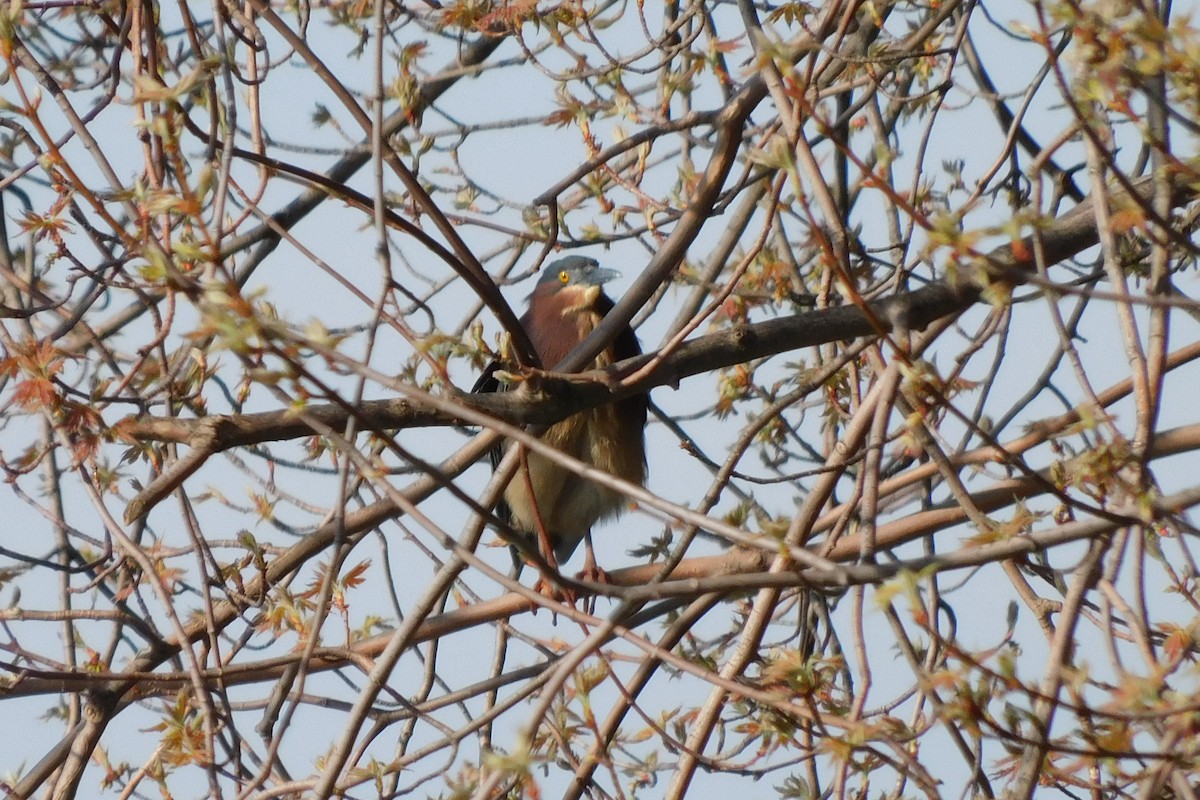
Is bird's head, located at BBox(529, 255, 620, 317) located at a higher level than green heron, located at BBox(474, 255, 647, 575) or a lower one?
higher

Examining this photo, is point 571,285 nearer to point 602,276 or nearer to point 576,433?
point 602,276

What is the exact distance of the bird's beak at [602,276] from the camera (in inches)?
189

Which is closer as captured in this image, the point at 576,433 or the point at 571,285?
the point at 576,433

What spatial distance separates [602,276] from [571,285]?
0.48ft

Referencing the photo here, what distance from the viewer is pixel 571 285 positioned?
194 inches

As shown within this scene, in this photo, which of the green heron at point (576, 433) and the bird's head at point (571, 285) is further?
the bird's head at point (571, 285)

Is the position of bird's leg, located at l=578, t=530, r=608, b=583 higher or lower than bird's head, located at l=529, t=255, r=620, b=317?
lower

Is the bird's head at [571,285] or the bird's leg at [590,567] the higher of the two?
the bird's head at [571,285]

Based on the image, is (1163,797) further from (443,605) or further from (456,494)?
(443,605)

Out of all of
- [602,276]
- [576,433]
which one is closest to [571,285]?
[602,276]

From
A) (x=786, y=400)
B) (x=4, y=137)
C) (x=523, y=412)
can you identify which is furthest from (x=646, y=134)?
(x=4, y=137)

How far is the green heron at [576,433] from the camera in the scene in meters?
4.55

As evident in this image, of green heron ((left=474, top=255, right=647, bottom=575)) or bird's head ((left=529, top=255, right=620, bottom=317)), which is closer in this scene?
green heron ((left=474, top=255, right=647, bottom=575))

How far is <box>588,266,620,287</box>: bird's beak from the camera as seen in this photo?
479 centimetres
